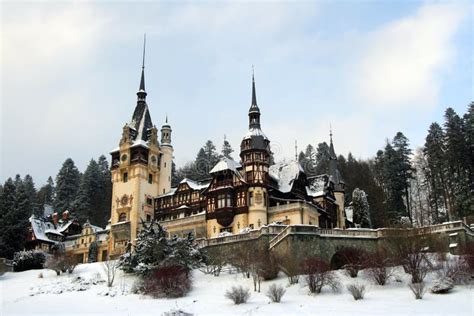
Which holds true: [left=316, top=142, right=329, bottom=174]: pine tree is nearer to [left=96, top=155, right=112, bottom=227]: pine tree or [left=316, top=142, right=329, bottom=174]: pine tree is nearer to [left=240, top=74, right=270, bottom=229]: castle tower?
[left=240, top=74, right=270, bottom=229]: castle tower

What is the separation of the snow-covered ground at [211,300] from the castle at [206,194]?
9.49 meters

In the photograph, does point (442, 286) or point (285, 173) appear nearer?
point (442, 286)

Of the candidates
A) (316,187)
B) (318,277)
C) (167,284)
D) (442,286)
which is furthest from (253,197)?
(442,286)

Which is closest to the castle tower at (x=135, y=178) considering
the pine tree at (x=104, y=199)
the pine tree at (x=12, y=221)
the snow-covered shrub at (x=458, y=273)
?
the pine tree at (x=12, y=221)

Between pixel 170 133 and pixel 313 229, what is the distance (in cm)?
3640

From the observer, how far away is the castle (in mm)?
52438

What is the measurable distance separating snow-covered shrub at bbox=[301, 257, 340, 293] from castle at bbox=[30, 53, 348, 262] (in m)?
15.1

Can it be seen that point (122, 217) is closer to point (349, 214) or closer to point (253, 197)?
point (253, 197)

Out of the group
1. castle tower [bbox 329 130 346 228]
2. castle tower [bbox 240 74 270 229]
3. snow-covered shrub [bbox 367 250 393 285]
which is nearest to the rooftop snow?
castle tower [bbox 240 74 270 229]

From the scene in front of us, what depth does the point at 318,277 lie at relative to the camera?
30.6 metres

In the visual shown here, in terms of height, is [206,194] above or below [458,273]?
above

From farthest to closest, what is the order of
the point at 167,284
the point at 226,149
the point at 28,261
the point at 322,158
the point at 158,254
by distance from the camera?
the point at 226,149 → the point at 322,158 → the point at 28,261 → the point at 158,254 → the point at 167,284

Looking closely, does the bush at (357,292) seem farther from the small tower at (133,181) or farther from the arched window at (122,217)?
the arched window at (122,217)

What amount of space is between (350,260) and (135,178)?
33.2 m
